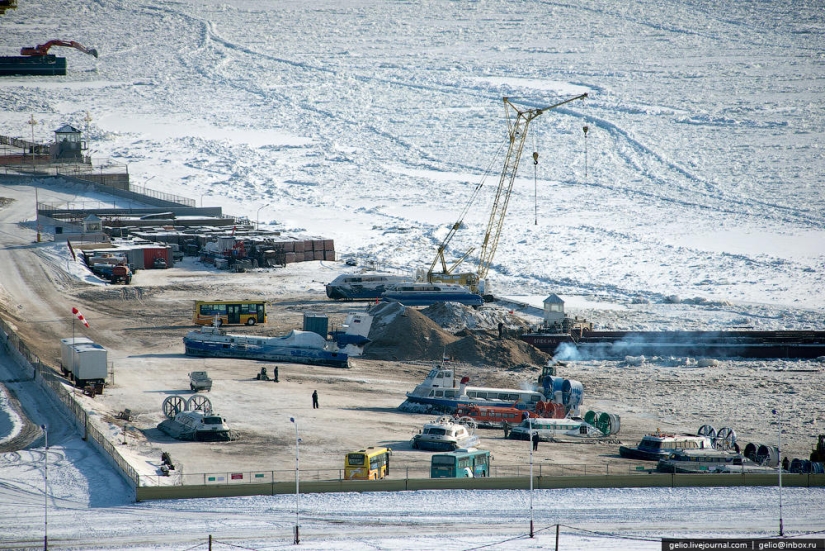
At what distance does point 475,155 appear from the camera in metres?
102

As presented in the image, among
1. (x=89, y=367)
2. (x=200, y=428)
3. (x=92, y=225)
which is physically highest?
(x=92, y=225)

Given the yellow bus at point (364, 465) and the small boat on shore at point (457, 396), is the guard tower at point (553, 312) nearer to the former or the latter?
the small boat on shore at point (457, 396)

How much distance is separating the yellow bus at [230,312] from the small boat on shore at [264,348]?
5.59m

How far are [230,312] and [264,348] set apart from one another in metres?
7.08

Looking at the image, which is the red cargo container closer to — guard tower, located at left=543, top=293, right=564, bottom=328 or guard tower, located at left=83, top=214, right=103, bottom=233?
guard tower, located at left=83, top=214, right=103, bottom=233

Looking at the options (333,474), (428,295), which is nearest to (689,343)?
(428,295)

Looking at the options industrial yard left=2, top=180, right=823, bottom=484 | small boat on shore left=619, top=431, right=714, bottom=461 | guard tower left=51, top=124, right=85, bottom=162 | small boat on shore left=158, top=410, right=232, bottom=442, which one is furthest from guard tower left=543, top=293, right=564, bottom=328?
guard tower left=51, top=124, right=85, bottom=162

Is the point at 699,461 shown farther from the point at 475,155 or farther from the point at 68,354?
the point at 475,155

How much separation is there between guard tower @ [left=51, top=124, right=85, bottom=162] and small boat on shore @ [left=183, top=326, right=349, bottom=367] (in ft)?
184

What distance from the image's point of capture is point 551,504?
24.5 metres

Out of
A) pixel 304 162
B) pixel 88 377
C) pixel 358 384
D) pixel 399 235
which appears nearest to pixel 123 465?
pixel 88 377

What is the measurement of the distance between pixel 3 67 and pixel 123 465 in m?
60.7

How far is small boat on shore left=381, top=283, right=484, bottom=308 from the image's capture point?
55.0 metres

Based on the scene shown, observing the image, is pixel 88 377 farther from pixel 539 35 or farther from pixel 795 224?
pixel 539 35
